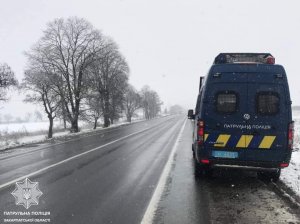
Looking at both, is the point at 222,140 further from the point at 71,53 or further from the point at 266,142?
the point at 71,53

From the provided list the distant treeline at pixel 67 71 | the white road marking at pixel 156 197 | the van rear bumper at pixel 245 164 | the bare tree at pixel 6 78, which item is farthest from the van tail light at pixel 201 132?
the distant treeline at pixel 67 71

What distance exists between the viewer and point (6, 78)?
23.0m

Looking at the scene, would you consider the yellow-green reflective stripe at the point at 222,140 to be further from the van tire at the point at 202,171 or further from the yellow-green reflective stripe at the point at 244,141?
the van tire at the point at 202,171

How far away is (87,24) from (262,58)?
32.5 metres

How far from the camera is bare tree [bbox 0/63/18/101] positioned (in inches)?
900

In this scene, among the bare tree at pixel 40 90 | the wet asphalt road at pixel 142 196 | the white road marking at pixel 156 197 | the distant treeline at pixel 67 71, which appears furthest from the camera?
the distant treeline at pixel 67 71

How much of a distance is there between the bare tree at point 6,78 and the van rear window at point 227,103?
63.3ft

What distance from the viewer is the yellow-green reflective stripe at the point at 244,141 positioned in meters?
7.44

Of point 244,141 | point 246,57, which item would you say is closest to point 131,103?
point 246,57

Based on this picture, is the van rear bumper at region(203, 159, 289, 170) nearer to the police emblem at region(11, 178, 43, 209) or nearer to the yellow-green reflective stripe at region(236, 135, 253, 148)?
the yellow-green reflective stripe at region(236, 135, 253, 148)

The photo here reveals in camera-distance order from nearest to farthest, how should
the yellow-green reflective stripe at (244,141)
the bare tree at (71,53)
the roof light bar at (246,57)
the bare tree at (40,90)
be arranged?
the yellow-green reflective stripe at (244,141) → the roof light bar at (246,57) → the bare tree at (40,90) → the bare tree at (71,53)

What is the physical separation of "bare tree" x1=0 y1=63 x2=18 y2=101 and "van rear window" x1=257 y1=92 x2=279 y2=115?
784 inches

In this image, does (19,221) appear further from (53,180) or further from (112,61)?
(112,61)

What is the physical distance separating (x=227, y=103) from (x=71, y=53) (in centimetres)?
3248
